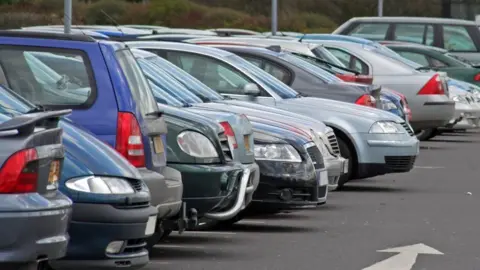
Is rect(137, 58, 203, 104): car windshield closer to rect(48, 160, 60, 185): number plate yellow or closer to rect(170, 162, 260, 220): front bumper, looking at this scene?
rect(170, 162, 260, 220): front bumper

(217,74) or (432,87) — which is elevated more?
(217,74)

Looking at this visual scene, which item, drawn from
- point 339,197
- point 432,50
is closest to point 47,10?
point 432,50

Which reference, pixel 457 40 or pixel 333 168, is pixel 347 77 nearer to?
pixel 333 168

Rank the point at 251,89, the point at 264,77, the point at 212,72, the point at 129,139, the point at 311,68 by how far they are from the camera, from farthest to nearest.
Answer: the point at 311,68, the point at 264,77, the point at 212,72, the point at 251,89, the point at 129,139

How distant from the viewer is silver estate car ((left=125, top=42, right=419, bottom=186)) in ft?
46.6

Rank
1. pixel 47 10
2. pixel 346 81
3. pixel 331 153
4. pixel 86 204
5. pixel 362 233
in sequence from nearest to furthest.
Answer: pixel 86 204, pixel 362 233, pixel 331 153, pixel 346 81, pixel 47 10

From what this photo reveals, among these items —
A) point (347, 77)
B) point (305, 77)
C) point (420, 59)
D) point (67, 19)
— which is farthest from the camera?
point (420, 59)

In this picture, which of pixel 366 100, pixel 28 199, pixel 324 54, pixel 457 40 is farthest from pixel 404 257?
pixel 457 40

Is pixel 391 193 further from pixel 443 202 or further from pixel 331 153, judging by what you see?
pixel 331 153

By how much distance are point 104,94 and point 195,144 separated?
4.06 feet

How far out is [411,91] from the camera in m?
22.6

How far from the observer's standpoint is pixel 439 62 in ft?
88.7

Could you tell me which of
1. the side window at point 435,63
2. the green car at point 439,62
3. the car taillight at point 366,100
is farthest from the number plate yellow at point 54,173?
the side window at point 435,63

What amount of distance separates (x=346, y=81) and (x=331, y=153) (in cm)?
→ 485
